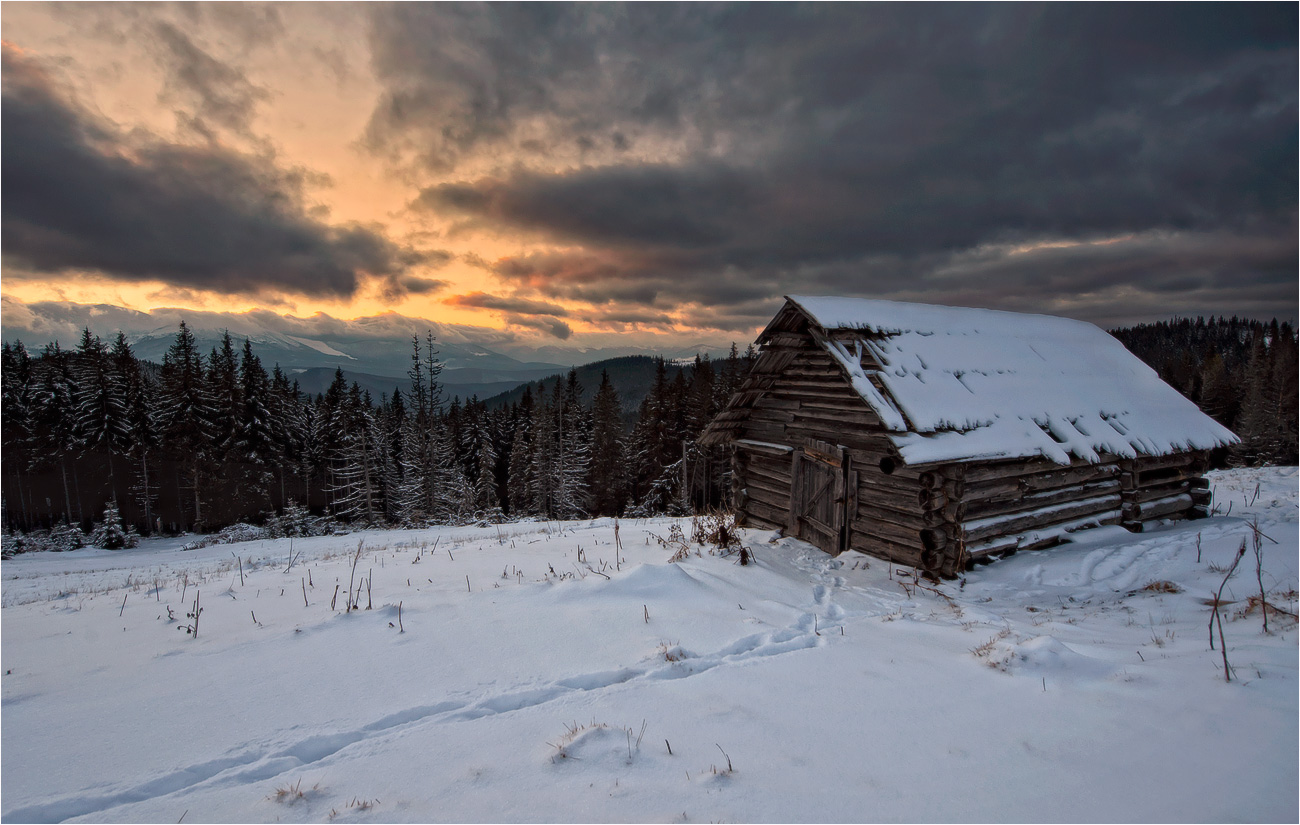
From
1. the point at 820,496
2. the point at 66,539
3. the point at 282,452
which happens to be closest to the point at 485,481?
the point at 282,452

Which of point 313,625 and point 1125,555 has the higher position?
point 313,625

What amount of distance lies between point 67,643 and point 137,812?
3.92 metres

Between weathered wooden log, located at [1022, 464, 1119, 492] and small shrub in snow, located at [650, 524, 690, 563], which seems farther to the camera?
weathered wooden log, located at [1022, 464, 1119, 492]

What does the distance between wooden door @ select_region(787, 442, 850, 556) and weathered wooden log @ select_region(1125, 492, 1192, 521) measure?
7.43 m

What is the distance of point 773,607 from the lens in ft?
21.5

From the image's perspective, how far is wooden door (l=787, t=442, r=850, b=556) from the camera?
36.7 ft

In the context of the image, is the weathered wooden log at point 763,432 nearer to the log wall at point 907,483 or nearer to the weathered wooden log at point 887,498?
the log wall at point 907,483

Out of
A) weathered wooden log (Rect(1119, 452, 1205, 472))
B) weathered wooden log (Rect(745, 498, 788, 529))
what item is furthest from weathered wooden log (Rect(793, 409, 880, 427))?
weathered wooden log (Rect(1119, 452, 1205, 472))

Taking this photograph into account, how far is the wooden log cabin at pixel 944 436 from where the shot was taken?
388 inches

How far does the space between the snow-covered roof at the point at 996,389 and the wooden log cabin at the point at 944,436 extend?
4 centimetres

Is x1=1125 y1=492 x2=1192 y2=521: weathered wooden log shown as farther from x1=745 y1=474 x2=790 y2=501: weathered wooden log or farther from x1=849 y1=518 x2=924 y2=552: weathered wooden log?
x1=745 y1=474 x2=790 y2=501: weathered wooden log

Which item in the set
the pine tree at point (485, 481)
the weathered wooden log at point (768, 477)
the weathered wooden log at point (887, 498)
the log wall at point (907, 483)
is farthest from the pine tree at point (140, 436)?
the weathered wooden log at point (887, 498)

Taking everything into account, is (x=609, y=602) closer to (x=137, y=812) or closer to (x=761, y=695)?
(x=761, y=695)

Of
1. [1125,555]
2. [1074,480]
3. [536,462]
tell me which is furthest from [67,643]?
[536,462]
